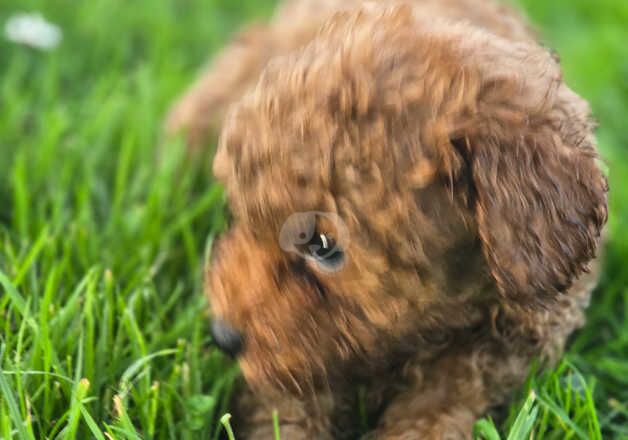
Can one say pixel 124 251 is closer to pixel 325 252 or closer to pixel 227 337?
pixel 227 337

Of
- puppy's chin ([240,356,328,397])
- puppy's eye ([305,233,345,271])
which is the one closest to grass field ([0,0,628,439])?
puppy's chin ([240,356,328,397])

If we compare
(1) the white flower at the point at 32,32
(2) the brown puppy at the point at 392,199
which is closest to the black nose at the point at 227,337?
(2) the brown puppy at the point at 392,199

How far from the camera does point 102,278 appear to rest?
295 cm

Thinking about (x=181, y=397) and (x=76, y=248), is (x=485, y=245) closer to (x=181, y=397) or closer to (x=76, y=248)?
(x=181, y=397)

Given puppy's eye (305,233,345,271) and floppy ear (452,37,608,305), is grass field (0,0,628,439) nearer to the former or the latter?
floppy ear (452,37,608,305)

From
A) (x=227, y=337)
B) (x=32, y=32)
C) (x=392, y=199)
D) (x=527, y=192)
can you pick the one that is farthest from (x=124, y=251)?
(x=32, y=32)

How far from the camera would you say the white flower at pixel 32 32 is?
Answer: 14.5ft

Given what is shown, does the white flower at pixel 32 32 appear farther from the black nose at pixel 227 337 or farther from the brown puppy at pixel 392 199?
the black nose at pixel 227 337

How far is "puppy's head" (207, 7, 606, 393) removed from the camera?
2029mm

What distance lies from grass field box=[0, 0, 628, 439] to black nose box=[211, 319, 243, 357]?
0.28 metres

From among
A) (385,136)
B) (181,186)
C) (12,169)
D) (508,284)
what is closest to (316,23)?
(181,186)

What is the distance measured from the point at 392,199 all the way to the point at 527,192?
0.33m

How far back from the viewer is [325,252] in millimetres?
2145

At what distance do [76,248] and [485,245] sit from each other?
162 cm
